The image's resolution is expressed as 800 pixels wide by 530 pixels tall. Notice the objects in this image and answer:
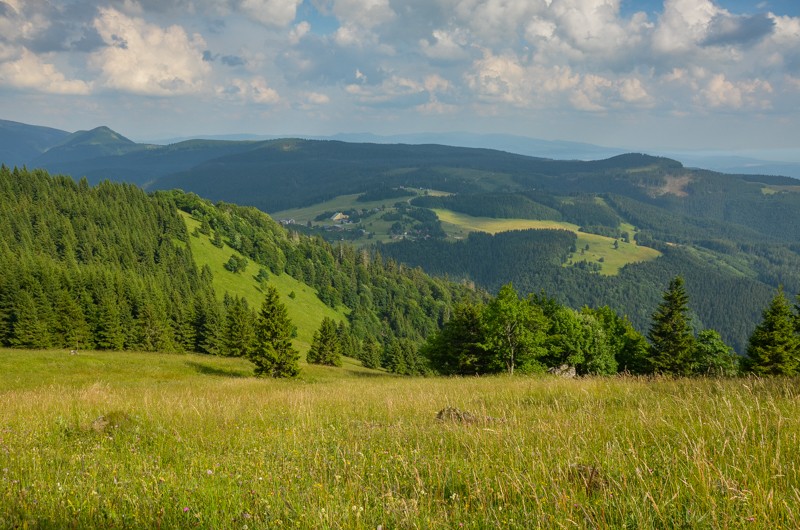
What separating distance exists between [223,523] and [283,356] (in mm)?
41246

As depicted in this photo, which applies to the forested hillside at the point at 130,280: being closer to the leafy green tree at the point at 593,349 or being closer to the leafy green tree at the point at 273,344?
the leafy green tree at the point at 273,344

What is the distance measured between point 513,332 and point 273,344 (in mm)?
23882

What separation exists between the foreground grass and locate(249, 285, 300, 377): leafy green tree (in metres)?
33.5

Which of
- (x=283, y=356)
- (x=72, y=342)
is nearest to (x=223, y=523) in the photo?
(x=283, y=356)

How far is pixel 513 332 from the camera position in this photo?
44250 mm

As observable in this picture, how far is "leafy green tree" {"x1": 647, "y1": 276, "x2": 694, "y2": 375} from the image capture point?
49562mm

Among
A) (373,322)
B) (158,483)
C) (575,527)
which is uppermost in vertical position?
(575,527)

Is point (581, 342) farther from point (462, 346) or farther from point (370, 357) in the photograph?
point (370, 357)

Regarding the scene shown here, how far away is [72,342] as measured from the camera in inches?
2618

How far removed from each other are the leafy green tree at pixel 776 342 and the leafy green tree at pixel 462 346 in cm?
2471

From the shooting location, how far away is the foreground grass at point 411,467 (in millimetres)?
3850

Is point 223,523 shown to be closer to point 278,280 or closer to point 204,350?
point 204,350

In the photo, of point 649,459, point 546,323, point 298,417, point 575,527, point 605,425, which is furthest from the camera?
point 546,323

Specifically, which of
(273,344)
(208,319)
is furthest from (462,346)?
(208,319)
